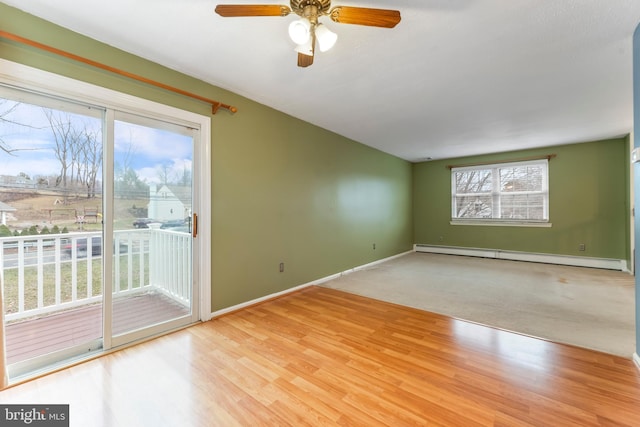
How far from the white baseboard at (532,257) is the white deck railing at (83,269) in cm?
585

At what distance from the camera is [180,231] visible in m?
Answer: 2.58

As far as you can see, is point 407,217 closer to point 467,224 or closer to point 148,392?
point 467,224

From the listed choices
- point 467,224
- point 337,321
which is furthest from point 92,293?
point 467,224

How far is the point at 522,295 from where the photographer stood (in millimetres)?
3312

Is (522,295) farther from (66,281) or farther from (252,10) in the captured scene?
(66,281)

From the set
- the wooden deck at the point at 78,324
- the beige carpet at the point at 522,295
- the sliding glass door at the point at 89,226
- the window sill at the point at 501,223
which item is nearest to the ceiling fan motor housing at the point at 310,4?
the sliding glass door at the point at 89,226

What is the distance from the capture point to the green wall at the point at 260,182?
1924mm

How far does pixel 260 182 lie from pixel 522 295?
3.64m

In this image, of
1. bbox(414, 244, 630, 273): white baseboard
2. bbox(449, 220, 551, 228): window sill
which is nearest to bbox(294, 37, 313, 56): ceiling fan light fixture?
bbox(449, 220, 551, 228): window sill

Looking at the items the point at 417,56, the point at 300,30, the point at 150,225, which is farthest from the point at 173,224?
the point at 417,56

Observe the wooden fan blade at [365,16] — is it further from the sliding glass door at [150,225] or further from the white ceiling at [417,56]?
the sliding glass door at [150,225]

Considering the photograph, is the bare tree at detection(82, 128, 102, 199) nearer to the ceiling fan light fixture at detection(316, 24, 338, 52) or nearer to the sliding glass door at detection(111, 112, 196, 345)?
the sliding glass door at detection(111, 112, 196, 345)

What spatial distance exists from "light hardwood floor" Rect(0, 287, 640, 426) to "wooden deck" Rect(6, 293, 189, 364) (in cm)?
29

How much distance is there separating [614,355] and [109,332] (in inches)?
153
